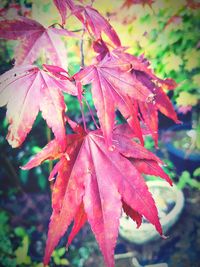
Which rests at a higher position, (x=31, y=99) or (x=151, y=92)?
(x=31, y=99)

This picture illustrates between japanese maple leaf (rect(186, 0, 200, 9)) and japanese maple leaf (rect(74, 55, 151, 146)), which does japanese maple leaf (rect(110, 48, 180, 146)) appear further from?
japanese maple leaf (rect(186, 0, 200, 9))

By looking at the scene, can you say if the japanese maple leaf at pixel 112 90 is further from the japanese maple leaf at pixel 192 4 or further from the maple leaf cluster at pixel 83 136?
the japanese maple leaf at pixel 192 4

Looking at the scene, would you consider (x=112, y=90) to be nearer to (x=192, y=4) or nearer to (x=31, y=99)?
(x=31, y=99)

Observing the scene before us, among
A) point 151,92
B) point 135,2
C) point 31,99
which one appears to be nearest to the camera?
point 31,99

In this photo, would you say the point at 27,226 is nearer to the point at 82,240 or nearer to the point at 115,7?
the point at 82,240

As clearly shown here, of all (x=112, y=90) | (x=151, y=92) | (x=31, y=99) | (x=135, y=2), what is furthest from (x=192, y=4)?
(x=31, y=99)

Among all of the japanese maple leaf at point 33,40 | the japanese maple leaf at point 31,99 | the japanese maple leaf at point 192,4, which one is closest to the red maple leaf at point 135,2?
the japanese maple leaf at point 192,4

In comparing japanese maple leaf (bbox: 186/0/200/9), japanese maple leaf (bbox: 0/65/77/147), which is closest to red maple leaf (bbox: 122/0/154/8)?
japanese maple leaf (bbox: 186/0/200/9)
